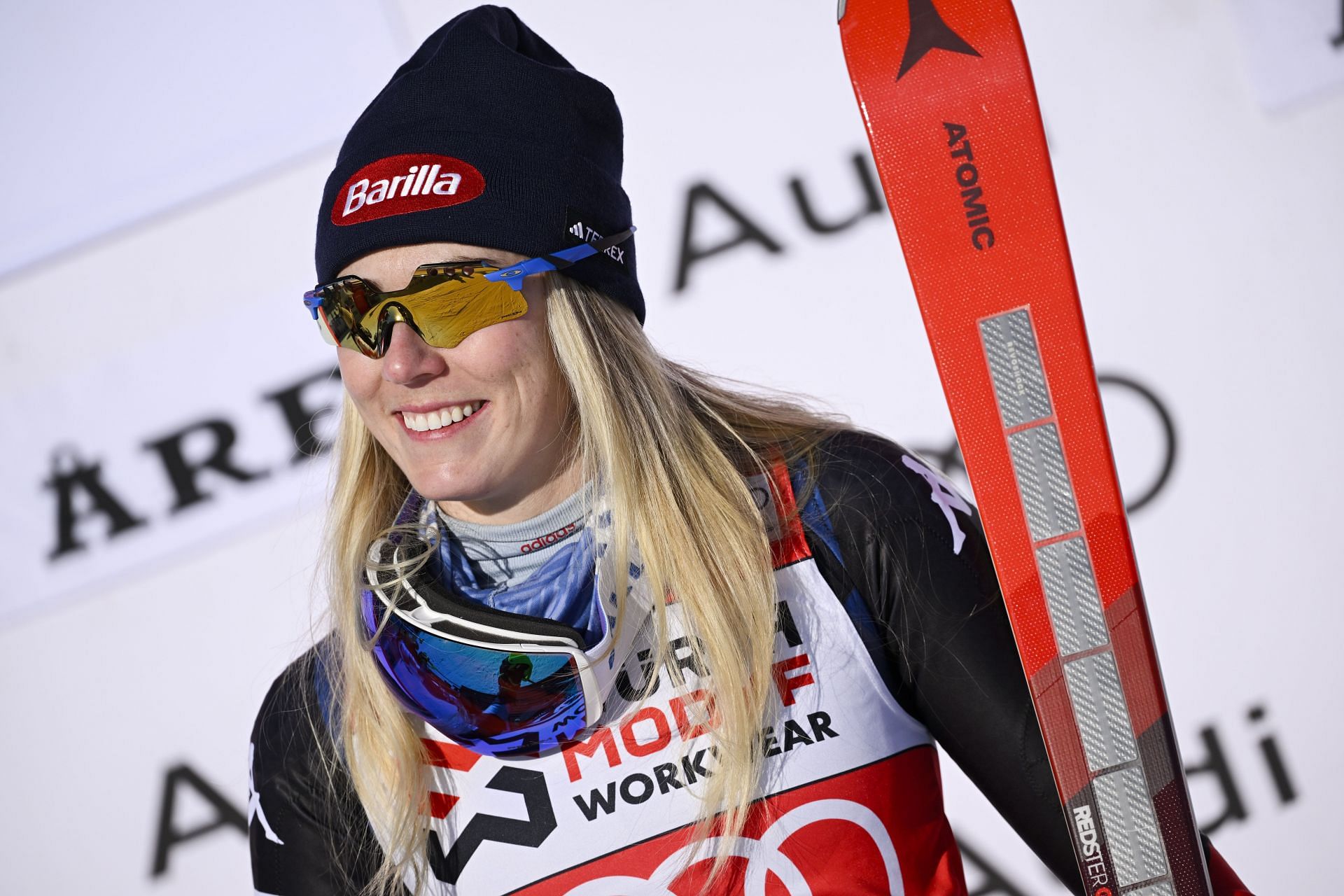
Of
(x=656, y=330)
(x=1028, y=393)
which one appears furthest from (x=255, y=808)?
(x=656, y=330)

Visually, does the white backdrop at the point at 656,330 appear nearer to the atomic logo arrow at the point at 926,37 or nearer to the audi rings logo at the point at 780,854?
the atomic logo arrow at the point at 926,37

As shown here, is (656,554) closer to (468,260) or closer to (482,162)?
(468,260)

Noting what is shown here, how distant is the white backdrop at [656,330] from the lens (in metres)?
2.48

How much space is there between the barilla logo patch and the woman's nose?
0.49 ft

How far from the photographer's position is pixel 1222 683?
2.52 meters

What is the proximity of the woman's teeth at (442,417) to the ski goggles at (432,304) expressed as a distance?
8 centimetres

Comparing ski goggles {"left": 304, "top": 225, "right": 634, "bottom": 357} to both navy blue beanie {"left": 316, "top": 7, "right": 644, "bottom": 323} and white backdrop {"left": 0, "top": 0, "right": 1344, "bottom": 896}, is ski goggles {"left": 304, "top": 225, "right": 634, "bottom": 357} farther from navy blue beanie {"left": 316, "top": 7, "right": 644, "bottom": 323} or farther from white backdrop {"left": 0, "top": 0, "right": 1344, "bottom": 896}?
white backdrop {"left": 0, "top": 0, "right": 1344, "bottom": 896}

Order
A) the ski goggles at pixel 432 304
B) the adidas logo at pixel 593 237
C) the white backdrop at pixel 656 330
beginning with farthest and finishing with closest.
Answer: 1. the white backdrop at pixel 656 330
2. the adidas logo at pixel 593 237
3. the ski goggles at pixel 432 304

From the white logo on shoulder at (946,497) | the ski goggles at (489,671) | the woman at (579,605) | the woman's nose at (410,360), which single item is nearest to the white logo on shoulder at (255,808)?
the woman at (579,605)

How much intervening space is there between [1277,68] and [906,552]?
2.02m

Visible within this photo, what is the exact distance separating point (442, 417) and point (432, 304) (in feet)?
0.45

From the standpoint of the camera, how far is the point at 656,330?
2.50 meters

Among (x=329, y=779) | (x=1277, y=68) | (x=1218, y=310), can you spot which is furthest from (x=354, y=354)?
(x=1277, y=68)

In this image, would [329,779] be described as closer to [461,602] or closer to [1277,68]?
[461,602]
